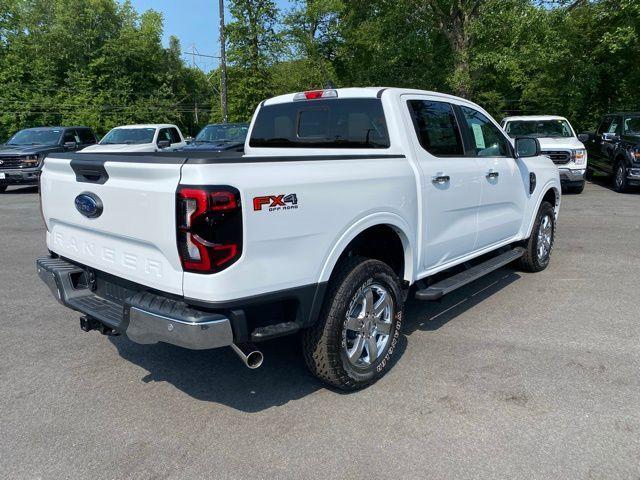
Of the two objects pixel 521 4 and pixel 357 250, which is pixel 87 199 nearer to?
pixel 357 250

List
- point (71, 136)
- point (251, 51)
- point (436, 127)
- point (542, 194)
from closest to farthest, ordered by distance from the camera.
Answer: point (436, 127) < point (542, 194) < point (71, 136) < point (251, 51)

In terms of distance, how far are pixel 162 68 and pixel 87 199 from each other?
146 feet

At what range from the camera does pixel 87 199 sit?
315cm

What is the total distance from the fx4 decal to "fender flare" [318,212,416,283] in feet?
1.36

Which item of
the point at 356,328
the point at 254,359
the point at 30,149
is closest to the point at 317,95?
the point at 356,328

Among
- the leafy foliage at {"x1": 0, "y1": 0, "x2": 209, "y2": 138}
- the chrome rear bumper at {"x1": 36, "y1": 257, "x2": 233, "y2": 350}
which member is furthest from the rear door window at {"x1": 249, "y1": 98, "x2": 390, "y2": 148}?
the leafy foliage at {"x1": 0, "y1": 0, "x2": 209, "y2": 138}

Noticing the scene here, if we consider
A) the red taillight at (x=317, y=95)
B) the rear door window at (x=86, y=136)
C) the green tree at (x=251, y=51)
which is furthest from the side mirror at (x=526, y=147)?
the green tree at (x=251, y=51)

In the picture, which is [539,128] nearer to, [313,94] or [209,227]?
[313,94]

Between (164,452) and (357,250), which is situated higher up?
(357,250)

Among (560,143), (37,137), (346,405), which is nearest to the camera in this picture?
(346,405)

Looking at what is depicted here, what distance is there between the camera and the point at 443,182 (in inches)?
159

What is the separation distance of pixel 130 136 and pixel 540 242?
1285cm

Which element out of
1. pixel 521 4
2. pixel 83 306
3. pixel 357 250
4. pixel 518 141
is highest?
pixel 521 4

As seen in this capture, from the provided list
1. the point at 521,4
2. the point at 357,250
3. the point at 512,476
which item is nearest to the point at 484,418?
the point at 512,476
